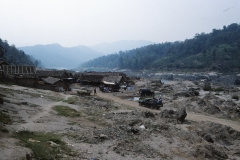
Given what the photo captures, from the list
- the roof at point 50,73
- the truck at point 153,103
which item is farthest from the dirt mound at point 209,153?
the roof at point 50,73

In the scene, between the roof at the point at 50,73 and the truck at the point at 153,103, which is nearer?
the truck at the point at 153,103

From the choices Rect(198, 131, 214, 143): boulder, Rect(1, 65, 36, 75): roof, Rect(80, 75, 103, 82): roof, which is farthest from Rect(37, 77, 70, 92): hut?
Rect(198, 131, 214, 143): boulder

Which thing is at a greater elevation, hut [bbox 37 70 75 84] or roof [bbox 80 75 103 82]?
hut [bbox 37 70 75 84]

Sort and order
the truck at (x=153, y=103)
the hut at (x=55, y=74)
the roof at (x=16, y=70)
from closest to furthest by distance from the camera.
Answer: the truck at (x=153, y=103) → the roof at (x=16, y=70) → the hut at (x=55, y=74)

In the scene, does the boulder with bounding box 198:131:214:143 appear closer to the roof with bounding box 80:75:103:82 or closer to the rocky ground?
the rocky ground

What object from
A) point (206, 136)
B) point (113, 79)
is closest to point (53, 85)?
point (113, 79)

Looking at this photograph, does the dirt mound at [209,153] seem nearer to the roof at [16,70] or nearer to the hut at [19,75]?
the hut at [19,75]

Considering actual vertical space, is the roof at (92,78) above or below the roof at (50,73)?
below

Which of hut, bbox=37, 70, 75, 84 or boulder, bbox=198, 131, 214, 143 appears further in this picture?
hut, bbox=37, 70, 75, 84

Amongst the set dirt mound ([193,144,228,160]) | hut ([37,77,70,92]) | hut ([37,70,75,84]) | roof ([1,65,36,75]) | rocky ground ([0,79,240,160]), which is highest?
roof ([1,65,36,75])

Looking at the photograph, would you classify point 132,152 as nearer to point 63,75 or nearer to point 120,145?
point 120,145

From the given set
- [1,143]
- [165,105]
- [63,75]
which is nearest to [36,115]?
[1,143]

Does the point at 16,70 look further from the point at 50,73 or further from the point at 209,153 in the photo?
the point at 209,153

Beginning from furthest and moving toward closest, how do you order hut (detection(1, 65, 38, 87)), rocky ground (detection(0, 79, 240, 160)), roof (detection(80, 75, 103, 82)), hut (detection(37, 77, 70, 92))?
1. roof (detection(80, 75, 103, 82))
2. hut (detection(37, 77, 70, 92))
3. hut (detection(1, 65, 38, 87))
4. rocky ground (detection(0, 79, 240, 160))
